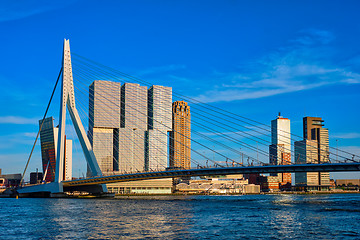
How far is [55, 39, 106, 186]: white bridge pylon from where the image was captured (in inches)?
3323

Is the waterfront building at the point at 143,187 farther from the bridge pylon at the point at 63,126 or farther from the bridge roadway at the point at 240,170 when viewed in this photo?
the bridge roadway at the point at 240,170

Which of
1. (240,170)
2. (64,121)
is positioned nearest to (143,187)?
(64,121)

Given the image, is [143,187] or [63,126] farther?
[143,187]

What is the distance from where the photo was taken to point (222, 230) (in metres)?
35.0

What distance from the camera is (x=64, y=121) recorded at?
88.6 meters

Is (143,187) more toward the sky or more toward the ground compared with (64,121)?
more toward the ground

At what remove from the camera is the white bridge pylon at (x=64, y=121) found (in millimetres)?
84412

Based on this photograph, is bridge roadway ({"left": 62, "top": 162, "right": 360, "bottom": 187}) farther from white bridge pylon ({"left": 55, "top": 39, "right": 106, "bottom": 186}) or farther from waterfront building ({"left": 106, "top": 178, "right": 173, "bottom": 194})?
waterfront building ({"left": 106, "top": 178, "right": 173, "bottom": 194})

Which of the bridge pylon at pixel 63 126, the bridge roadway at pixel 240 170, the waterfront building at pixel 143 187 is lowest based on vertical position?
the waterfront building at pixel 143 187

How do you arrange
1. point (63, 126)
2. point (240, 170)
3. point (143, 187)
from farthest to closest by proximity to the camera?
point (143, 187) → point (63, 126) → point (240, 170)

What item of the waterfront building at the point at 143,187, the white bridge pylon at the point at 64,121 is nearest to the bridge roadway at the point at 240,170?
the white bridge pylon at the point at 64,121

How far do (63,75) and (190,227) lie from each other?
62.7 meters

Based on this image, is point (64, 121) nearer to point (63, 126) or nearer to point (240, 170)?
point (63, 126)

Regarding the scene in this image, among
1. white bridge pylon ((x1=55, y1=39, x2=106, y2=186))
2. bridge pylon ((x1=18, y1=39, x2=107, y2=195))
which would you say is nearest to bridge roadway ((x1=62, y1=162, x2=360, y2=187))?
bridge pylon ((x1=18, y1=39, x2=107, y2=195))
